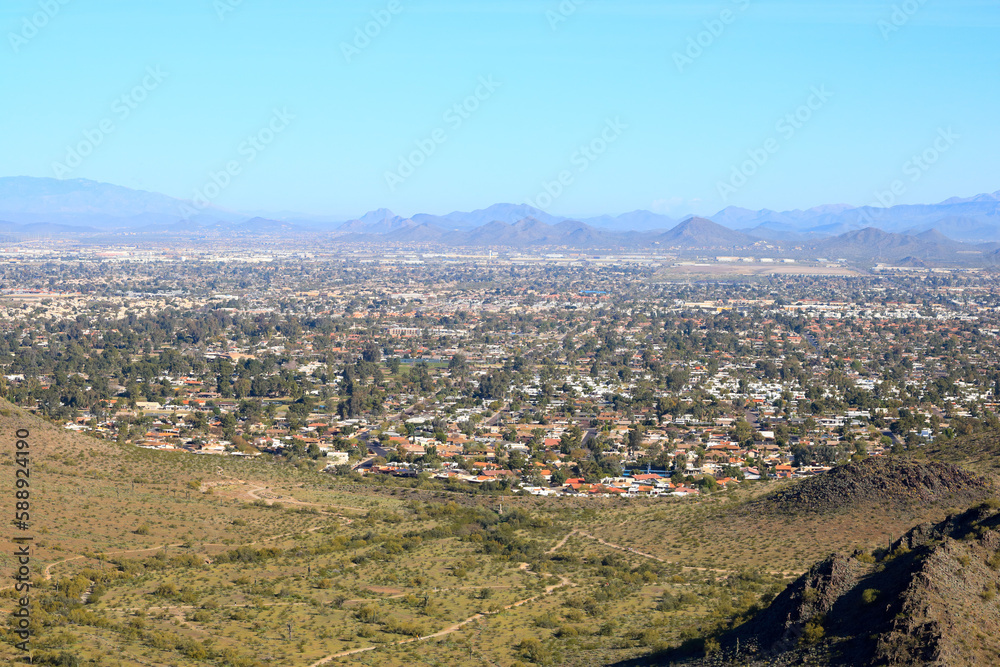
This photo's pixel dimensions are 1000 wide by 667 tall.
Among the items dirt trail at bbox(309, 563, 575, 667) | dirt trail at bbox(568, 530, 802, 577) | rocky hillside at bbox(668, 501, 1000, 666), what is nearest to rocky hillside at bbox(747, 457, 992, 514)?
dirt trail at bbox(568, 530, 802, 577)

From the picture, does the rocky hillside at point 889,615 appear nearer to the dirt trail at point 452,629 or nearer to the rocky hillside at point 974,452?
the dirt trail at point 452,629

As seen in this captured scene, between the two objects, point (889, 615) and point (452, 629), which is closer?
point (889, 615)

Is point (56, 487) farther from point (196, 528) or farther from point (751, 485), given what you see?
point (751, 485)

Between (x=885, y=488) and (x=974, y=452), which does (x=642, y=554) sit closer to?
(x=885, y=488)

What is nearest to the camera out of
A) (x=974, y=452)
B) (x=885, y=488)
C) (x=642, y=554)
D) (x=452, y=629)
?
(x=452, y=629)

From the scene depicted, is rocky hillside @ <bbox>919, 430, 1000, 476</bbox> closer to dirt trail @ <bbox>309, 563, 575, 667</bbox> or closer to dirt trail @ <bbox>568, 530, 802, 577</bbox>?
dirt trail @ <bbox>568, 530, 802, 577</bbox>

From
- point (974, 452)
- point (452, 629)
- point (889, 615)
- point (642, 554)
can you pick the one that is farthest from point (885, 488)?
point (889, 615)
